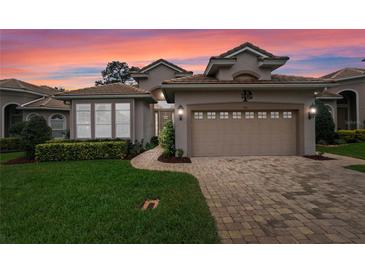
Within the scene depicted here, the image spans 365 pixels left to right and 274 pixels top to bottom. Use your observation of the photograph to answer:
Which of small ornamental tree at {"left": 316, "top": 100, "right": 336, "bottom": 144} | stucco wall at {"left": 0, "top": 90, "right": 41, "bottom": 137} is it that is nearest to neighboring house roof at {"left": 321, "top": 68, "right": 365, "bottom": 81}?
small ornamental tree at {"left": 316, "top": 100, "right": 336, "bottom": 144}

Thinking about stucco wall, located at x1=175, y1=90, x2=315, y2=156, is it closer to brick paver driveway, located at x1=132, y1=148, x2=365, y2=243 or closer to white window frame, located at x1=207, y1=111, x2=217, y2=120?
white window frame, located at x1=207, y1=111, x2=217, y2=120

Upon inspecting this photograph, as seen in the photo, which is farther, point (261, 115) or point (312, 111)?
point (261, 115)

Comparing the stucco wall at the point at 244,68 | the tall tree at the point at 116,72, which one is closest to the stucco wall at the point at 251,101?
the stucco wall at the point at 244,68

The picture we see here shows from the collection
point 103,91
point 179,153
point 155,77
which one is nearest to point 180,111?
point 179,153

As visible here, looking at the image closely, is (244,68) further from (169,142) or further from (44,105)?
(44,105)

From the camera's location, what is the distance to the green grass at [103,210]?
287 centimetres

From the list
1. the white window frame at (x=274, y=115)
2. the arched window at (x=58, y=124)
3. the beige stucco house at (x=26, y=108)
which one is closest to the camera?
the white window frame at (x=274, y=115)

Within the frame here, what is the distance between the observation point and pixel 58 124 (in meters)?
17.9

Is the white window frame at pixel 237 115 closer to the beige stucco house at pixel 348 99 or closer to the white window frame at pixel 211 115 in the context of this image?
the white window frame at pixel 211 115

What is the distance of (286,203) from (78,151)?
919 cm

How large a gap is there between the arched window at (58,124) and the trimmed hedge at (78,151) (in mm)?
9306

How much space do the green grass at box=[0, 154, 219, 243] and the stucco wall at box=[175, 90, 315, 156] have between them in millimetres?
3801

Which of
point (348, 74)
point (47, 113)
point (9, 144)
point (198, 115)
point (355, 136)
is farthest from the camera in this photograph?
point (348, 74)

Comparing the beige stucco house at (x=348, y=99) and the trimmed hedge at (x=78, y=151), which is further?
the beige stucco house at (x=348, y=99)
